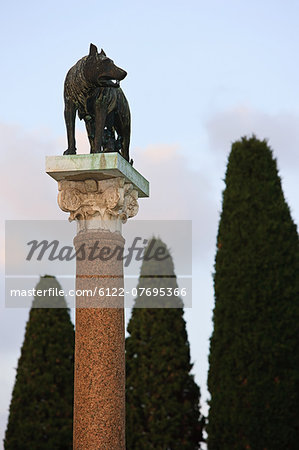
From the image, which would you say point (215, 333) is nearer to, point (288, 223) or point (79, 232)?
point (288, 223)

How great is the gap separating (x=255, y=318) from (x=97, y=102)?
238 inches

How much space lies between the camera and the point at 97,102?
8.52 meters

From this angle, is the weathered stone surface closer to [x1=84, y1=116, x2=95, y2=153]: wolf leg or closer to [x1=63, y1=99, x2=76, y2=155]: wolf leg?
[x1=63, y1=99, x2=76, y2=155]: wolf leg

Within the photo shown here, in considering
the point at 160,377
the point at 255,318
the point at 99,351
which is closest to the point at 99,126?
the point at 99,351

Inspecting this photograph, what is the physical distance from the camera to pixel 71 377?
1505 cm

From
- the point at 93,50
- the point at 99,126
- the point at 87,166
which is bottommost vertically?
the point at 87,166

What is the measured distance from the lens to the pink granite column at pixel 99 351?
762cm

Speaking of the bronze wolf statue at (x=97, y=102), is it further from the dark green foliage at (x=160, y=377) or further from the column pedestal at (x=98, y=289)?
the dark green foliage at (x=160, y=377)

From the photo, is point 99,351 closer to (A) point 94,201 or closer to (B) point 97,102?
(A) point 94,201

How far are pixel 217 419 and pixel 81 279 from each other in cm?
617

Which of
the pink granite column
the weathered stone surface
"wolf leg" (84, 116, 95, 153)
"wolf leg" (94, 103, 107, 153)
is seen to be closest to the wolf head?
"wolf leg" (94, 103, 107, 153)

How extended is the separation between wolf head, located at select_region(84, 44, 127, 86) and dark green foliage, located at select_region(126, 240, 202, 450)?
7.21 meters

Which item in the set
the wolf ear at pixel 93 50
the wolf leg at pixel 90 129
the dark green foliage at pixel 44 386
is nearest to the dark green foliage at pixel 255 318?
the dark green foliage at pixel 44 386

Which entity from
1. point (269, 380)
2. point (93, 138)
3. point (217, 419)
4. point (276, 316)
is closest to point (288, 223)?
point (276, 316)
